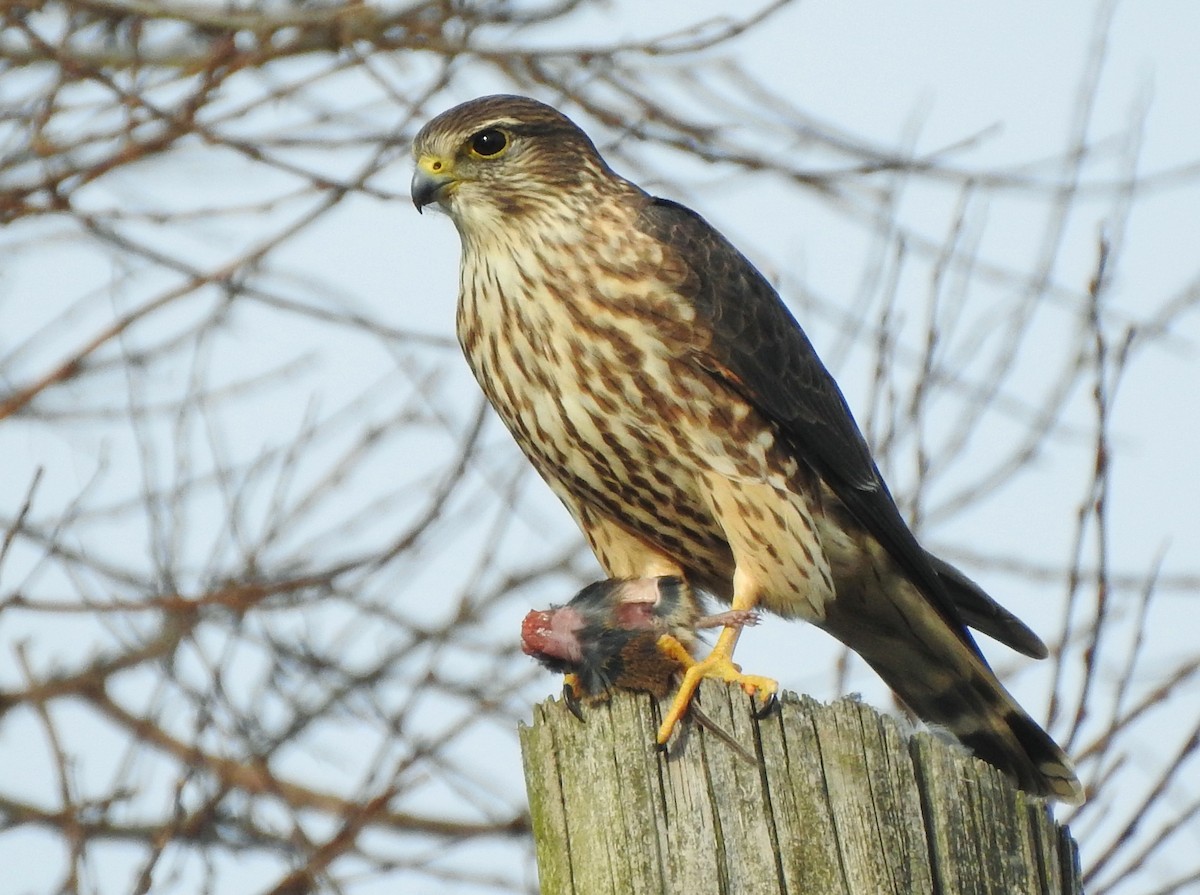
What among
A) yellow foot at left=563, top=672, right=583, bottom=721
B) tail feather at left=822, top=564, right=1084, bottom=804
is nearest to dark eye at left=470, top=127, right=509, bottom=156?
tail feather at left=822, top=564, right=1084, bottom=804

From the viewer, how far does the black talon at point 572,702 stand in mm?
2184

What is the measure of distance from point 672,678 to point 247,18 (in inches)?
74.4

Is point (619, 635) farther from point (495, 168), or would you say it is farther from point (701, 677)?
point (495, 168)

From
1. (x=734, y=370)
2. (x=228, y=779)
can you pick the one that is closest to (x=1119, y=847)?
(x=734, y=370)

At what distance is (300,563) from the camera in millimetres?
3947

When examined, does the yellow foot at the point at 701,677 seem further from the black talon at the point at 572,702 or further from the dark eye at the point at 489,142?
the dark eye at the point at 489,142

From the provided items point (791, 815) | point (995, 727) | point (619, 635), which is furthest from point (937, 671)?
point (791, 815)

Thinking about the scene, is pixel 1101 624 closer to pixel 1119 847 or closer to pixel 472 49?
pixel 1119 847

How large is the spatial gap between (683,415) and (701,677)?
1050 mm

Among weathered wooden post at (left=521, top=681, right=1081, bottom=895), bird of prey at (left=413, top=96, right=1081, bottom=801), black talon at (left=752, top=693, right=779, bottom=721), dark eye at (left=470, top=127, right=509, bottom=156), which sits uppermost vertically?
dark eye at (left=470, top=127, right=509, bottom=156)

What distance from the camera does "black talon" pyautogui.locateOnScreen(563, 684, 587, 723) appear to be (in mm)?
2184

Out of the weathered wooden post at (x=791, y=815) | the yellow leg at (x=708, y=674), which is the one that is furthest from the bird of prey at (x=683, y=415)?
the weathered wooden post at (x=791, y=815)

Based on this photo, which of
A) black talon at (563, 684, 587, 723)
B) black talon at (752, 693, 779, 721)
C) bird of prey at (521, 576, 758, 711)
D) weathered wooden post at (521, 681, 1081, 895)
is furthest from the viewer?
bird of prey at (521, 576, 758, 711)

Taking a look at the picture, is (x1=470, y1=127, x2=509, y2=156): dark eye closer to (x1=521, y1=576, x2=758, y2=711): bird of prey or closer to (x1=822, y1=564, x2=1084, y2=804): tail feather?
(x1=521, y1=576, x2=758, y2=711): bird of prey
